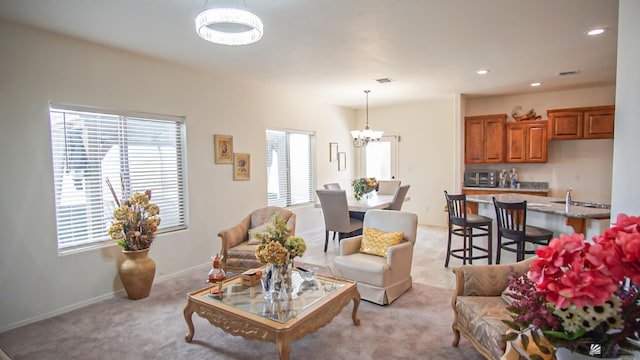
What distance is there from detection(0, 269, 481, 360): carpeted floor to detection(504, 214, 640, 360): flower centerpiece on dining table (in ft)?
5.50

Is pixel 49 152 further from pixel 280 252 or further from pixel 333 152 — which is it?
pixel 333 152

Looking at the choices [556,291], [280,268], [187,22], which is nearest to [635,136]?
[556,291]

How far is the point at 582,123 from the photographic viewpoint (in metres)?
5.65

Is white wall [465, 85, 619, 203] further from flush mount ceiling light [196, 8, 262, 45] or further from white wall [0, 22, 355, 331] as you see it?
flush mount ceiling light [196, 8, 262, 45]

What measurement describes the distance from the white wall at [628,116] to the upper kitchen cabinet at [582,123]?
4.44 meters

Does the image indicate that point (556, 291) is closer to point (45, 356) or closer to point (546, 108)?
point (45, 356)

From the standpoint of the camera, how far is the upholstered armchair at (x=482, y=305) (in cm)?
205

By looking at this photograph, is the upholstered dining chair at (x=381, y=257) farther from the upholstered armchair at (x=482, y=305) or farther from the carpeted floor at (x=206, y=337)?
the upholstered armchair at (x=482, y=305)

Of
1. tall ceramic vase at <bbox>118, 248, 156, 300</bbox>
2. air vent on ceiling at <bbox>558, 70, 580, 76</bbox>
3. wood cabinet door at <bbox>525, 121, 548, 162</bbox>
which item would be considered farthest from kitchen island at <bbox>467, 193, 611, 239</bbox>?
tall ceramic vase at <bbox>118, 248, 156, 300</bbox>

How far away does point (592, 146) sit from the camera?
5891 mm

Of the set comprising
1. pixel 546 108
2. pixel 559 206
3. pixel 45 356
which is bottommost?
pixel 45 356

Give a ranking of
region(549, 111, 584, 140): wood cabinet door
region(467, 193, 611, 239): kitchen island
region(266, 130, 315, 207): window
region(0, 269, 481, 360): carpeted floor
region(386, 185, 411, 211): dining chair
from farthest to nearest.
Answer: region(266, 130, 315, 207): window → region(549, 111, 584, 140): wood cabinet door → region(386, 185, 411, 211): dining chair → region(467, 193, 611, 239): kitchen island → region(0, 269, 481, 360): carpeted floor

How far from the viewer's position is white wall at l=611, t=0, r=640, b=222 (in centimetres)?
185

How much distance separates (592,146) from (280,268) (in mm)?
6304
